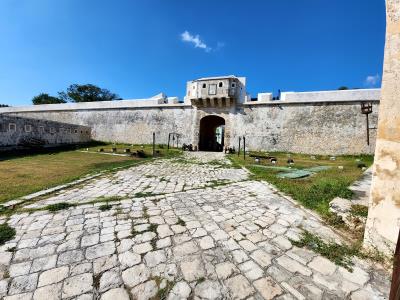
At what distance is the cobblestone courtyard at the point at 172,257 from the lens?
189 centimetres

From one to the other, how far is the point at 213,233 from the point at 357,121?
56.0 feet

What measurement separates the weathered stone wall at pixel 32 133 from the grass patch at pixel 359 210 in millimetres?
16734

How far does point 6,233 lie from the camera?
2.76 m

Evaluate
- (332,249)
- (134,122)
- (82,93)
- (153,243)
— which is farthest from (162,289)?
(82,93)

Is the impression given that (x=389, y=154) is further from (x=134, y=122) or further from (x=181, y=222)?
(x=134, y=122)

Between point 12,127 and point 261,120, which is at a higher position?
point 261,120

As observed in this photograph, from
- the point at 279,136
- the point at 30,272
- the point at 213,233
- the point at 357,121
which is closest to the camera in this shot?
the point at 30,272

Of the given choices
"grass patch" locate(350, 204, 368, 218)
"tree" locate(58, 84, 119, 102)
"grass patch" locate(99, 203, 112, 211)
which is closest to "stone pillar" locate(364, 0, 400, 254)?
"grass patch" locate(350, 204, 368, 218)

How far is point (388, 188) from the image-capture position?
7.52ft

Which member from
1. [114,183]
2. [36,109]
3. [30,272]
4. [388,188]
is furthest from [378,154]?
[36,109]

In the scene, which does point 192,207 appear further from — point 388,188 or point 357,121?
point 357,121

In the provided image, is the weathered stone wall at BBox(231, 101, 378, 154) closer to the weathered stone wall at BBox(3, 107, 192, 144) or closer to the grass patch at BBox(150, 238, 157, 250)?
the weathered stone wall at BBox(3, 107, 192, 144)

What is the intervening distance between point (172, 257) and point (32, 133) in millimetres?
16390

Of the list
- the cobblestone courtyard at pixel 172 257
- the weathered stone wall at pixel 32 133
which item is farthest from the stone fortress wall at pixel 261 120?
the cobblestone courtyard at pixel 172 257
